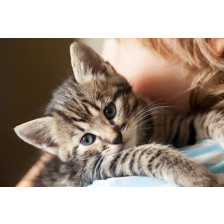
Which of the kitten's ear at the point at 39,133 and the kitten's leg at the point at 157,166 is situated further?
the kitten's ear at the point at 39,133

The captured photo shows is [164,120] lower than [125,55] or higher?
lower

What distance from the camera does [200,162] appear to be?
78 centimetres

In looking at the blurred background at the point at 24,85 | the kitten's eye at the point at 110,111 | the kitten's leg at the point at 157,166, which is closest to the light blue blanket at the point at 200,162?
the kitten's leg at the point at 157,166

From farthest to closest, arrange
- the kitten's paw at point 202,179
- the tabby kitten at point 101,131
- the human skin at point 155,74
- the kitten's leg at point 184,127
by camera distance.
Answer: the human skin at point 155,74, the kitten's leg at point 184,127, the tabby kitten at point 101,131, the kitten's paw at point 202,179

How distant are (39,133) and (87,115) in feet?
0.55

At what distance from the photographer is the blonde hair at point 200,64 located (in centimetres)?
100

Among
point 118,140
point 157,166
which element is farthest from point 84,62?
point 157,166

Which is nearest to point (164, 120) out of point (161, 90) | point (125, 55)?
point (161, 90)

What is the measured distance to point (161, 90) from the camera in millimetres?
1132

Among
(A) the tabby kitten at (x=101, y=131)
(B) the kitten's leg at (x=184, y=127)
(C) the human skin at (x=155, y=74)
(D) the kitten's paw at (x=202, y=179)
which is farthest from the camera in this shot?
(C) the human skin at (x=155, y=74)

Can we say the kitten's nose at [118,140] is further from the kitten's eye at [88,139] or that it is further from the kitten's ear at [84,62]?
the kitten's ear at [84,62]

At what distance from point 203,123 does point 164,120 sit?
141 millimetres

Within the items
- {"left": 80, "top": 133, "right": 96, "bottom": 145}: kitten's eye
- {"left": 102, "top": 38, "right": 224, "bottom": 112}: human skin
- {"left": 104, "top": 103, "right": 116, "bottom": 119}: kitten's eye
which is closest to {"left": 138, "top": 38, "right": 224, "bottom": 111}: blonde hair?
{"left": 102, "top": 38, "right": 224, "bottom": 112}: human skin
